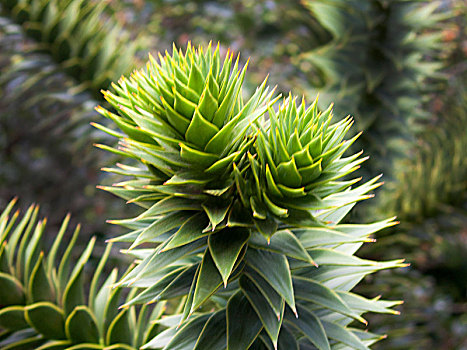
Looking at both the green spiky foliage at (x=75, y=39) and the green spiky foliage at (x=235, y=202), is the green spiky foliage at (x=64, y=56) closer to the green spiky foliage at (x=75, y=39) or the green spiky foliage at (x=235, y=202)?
the green spiky foliage at (x=75, y=39)

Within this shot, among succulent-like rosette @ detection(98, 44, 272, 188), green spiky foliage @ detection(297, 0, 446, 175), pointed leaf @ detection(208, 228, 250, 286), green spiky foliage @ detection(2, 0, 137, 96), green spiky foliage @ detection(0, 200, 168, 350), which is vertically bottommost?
green spiky foliage @ detection(0, 200, 168, 350)

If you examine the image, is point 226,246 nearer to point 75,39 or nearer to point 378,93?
point 378,93

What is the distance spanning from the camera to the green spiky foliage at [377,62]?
1264 mm

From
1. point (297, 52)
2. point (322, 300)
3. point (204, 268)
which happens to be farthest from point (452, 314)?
point (204, 268)

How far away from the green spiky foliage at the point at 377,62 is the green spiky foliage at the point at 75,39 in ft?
1.94

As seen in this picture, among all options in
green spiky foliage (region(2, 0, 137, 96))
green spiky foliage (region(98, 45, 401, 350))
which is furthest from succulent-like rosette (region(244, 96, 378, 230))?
green spiky foliage (region(2, 0, 137, 96))

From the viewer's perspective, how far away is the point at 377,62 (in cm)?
133

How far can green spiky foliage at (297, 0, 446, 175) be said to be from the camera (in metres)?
1.26

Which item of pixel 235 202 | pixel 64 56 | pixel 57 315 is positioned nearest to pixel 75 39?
pixel 64 56

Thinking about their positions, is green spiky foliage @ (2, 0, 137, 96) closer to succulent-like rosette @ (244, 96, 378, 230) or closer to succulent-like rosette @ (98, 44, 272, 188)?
succulent-like rosette @ (98, 44, 272, 188)

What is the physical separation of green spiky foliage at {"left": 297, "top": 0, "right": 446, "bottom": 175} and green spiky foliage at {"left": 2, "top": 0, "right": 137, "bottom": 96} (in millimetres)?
593

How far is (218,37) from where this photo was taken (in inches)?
103

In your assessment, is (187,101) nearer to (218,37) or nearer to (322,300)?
(322,300)

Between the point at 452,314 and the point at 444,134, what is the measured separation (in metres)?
0.78
